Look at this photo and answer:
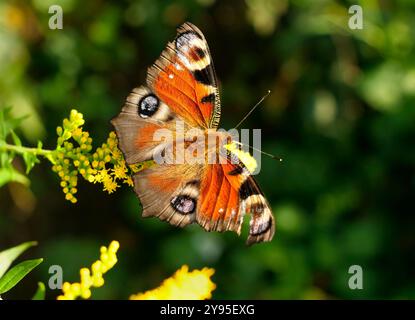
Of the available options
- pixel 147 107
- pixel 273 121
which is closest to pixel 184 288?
pixel 147 107

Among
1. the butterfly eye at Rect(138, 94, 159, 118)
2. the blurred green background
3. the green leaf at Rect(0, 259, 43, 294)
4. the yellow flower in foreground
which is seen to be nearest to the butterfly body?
the butterfly eye at Rect(138, 94, 159, 118)

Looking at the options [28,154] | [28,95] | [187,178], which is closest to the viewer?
[28,154]

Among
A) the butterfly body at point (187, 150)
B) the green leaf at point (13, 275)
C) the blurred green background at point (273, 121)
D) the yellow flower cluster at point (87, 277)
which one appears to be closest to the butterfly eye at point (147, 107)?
the butterfly body at point (187, 150)

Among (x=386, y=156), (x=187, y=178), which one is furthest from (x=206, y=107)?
(x=386, y=156)

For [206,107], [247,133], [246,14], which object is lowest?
[206,107]

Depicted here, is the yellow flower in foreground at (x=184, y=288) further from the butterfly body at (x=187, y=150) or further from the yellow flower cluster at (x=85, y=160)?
the yellow flower cluster at (x=85, y=160)

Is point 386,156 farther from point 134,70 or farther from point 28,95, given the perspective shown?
point 28,95

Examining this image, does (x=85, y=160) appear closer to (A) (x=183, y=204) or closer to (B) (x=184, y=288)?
(A) (x=183, y=204)
